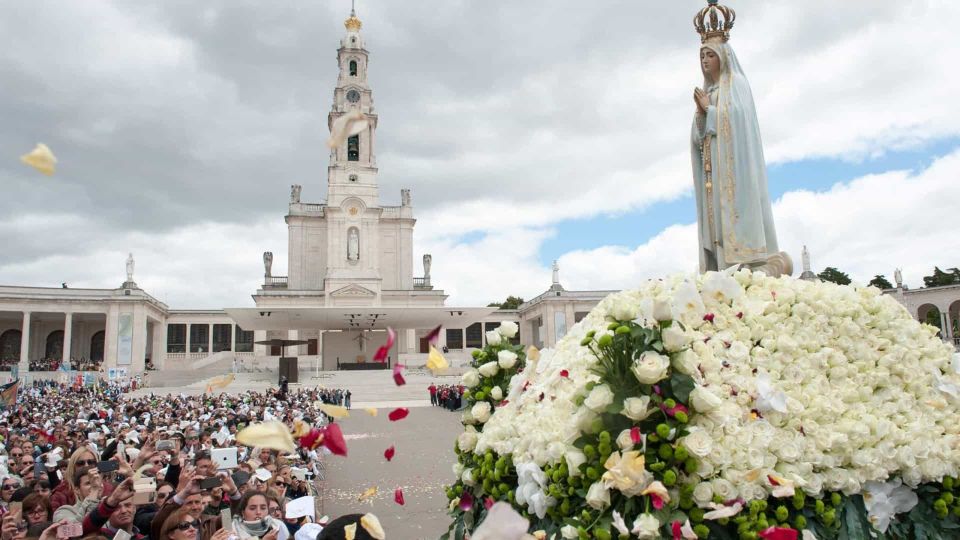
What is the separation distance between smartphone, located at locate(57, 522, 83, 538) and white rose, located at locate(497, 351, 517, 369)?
3.16 meters

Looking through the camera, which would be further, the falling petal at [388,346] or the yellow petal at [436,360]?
the yellow petal at [436,360]

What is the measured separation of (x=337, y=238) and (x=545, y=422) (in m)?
67.7

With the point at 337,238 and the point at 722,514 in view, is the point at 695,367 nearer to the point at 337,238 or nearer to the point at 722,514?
the point at 722,514

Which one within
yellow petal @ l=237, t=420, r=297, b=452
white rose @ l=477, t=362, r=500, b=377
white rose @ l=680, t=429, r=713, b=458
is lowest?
white rose @ l=680, t=429, r=713, b=458

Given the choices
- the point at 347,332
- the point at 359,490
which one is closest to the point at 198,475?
the point at 359,490

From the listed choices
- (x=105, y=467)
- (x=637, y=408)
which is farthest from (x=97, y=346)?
(x=637, y=408)

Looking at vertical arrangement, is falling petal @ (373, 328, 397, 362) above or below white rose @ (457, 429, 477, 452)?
above

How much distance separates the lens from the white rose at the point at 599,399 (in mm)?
2486

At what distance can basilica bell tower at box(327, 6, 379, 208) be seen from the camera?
69.6m

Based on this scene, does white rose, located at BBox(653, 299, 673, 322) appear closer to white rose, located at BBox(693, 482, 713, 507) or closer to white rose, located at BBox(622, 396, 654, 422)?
white rose, located at BBox(622, 396, 654, 422)

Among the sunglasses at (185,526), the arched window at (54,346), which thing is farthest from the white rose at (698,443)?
the arched window at (54,346)

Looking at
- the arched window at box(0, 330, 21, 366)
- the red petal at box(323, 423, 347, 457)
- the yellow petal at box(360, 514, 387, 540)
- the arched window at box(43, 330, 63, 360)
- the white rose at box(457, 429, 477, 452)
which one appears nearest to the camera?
the red petal at box(323, 423, 347, 457)

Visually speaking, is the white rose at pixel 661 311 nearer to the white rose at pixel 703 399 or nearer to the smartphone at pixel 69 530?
the white rose at pixel 703 399

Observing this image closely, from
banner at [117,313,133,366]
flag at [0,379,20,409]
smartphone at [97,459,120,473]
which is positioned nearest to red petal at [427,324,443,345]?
smartphone at [97,459,120,473]
